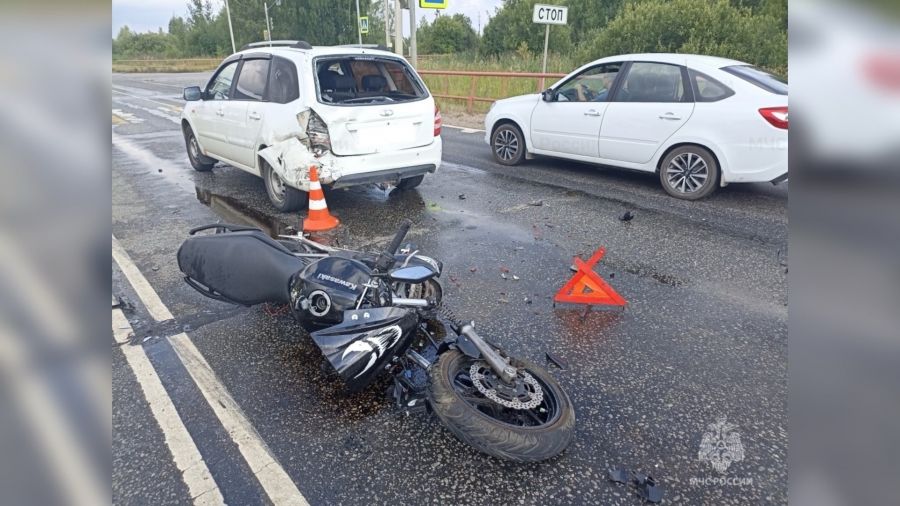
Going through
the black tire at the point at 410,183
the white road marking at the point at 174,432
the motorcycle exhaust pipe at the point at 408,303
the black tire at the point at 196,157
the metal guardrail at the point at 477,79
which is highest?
the metal guardrail at the point at 477,79

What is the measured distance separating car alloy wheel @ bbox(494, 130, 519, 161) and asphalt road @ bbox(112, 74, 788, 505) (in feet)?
6.91

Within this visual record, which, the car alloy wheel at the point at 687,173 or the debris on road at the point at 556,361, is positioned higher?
the car alloy wheel at the point at 687,173

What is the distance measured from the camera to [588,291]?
416cm

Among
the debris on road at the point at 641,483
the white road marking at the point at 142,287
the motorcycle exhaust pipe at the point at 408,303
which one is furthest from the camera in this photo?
the white road marking at the point at 142,287

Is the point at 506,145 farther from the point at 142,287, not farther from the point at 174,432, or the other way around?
the point at 174,432

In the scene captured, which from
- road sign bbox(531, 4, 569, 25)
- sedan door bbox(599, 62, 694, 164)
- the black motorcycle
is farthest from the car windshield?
road sign bbox(531, 4, 569, 25)

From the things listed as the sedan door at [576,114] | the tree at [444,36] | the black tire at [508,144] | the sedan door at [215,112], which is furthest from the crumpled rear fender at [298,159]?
the tree at [444,36]

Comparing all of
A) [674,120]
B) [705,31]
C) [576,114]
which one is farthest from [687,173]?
[705,31]

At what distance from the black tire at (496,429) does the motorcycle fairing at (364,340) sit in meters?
0.30

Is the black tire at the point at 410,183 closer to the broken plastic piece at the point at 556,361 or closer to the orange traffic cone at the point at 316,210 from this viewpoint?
the orange traffic cone at the point at 316,210

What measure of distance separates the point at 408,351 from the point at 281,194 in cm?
405

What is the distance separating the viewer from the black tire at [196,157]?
8312 millimetres

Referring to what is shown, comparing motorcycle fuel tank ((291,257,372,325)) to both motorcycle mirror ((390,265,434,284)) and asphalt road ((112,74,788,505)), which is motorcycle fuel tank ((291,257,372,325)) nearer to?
motorcycle mirror ((390,265,434,284))
